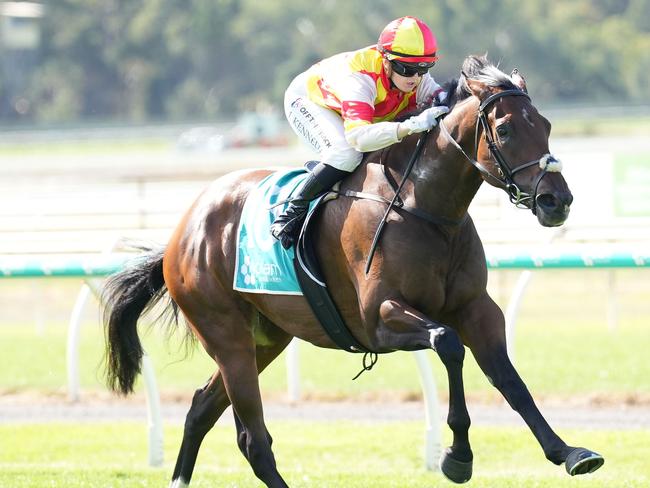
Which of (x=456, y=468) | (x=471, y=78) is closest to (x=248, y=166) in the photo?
(x=471, y=78)

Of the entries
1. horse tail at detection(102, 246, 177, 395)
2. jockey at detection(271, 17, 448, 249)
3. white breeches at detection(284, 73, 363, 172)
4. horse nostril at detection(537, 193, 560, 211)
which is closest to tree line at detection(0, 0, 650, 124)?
horse tail at detection(102, 246, 177, 395)

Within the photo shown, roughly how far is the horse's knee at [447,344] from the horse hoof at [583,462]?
54 centimetres

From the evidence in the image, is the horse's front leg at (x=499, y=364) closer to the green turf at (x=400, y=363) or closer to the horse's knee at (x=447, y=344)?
the horse's knee at (x=447, y=344)

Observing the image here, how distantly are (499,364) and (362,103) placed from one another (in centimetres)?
116

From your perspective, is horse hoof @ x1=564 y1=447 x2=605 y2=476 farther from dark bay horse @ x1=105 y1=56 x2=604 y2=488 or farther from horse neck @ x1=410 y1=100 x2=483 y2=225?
horse neck @ x1=410 y1=100 x2=483 y2=225

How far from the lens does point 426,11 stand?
196 ft

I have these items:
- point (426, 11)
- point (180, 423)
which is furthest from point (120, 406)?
point (426, 11)

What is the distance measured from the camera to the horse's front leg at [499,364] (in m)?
4.45

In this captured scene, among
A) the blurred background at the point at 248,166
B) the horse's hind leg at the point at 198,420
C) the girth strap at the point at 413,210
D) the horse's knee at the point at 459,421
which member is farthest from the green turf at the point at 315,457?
the girth strap at the point at 413,210

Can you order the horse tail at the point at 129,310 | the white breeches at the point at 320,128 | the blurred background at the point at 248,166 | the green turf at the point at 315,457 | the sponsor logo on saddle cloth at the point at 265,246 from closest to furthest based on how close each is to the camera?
the white breeches at the point at 320,128
the sponsor logo on saddle cloth at the point at 265,246
the green turf at the point at 315,457
the horse tail at the point at 129,310
the blurred background at the point at 248,166

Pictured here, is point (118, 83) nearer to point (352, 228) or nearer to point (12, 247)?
point (12, 247)

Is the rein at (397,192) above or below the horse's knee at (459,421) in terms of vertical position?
above

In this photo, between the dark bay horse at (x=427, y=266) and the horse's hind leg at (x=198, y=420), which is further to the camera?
the horse's hind leg at (x=198, y=420)

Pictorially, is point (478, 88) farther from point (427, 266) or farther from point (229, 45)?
point (229, 45)
